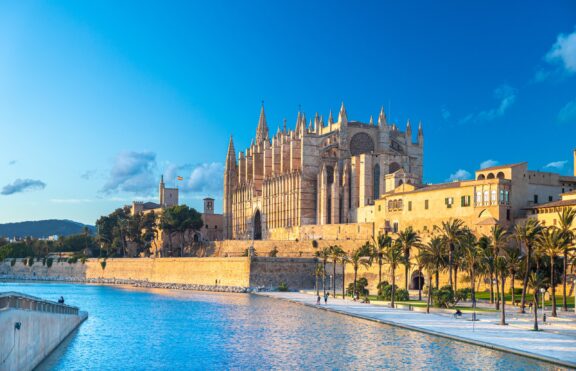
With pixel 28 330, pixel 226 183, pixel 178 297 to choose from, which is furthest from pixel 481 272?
pixel 226 183

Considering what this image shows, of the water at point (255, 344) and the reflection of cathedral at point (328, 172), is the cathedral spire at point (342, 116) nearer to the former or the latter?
the reflection of cathedral at point (328, 172)

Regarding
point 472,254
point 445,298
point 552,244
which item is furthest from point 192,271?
point 552,244

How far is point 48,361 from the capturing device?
97.0 feet

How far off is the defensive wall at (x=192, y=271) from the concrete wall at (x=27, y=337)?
4277 cm

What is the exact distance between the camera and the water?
29.7 metres

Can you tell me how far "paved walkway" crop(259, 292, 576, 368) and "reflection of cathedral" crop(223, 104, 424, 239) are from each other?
3432cm

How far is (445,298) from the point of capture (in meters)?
48.2

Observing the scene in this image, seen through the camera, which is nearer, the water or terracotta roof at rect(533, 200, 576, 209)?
the water

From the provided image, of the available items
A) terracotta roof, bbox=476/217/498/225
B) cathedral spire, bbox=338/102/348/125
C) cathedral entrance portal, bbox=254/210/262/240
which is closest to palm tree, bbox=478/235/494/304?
terracotta roof, bbox=476/217/498/225

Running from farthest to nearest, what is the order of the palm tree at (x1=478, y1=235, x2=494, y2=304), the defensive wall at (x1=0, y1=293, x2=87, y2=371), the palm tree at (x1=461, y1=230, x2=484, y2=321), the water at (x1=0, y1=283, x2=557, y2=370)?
1. the palm tree at (x1=461, y1=230, x2=484, y2=321)
2. the palm tree at (x1=478, y1=235, x2=494, y2=304)
3. the water at (x1=0, y1=283, x2=557, y2=370)
4. the defensive wall at (x1=0, y1=293, x2=87, y2=371)

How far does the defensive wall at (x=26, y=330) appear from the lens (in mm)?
20016

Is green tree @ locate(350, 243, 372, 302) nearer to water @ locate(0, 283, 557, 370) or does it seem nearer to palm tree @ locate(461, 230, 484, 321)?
water @ locate(0, 283, 557, 370)

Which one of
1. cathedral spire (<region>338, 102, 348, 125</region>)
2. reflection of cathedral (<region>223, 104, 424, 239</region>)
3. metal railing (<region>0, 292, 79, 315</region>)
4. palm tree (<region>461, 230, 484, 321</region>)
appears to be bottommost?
metal railing (<region>0, 292, 79, 315</region>)

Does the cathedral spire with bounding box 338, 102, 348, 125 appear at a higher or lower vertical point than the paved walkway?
higher
